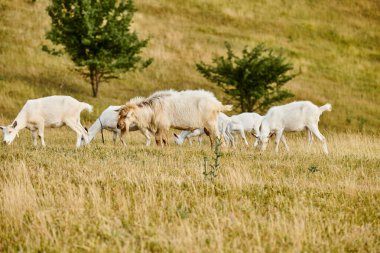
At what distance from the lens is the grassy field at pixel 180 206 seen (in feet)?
23.6

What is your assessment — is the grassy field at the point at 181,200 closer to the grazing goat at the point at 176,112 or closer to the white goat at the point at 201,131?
the white goat at the point at 201,131

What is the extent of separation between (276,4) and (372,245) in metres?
50.2

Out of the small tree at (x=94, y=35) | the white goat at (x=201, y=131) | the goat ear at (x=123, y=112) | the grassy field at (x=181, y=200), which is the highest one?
the small tree at (x=94, y=35)

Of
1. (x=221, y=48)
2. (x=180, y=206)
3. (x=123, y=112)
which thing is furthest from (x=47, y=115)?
(x=221, y=48)

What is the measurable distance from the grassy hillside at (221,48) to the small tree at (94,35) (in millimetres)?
2031

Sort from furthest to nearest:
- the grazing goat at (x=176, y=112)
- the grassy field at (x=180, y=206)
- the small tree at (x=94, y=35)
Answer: the small tree at (x=94, y=35), the grazing goat at (x=176, y=112), the grassy field at (x=180, y=206)

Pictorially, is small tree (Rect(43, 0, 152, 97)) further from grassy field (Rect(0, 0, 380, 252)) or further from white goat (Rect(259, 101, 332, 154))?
white goat (Rect(259, 101, 332, 154))

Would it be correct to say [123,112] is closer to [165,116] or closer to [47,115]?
[165,116]

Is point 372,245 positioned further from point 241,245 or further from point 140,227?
point 140,227

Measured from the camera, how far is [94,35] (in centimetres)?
3191

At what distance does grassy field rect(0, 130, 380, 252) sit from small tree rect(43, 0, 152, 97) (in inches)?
762

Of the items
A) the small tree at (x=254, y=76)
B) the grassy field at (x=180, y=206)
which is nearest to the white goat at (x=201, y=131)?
the small tree at (x=254, y=76)

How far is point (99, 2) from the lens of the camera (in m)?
32.3

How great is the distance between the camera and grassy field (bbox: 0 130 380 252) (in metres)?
7.20
